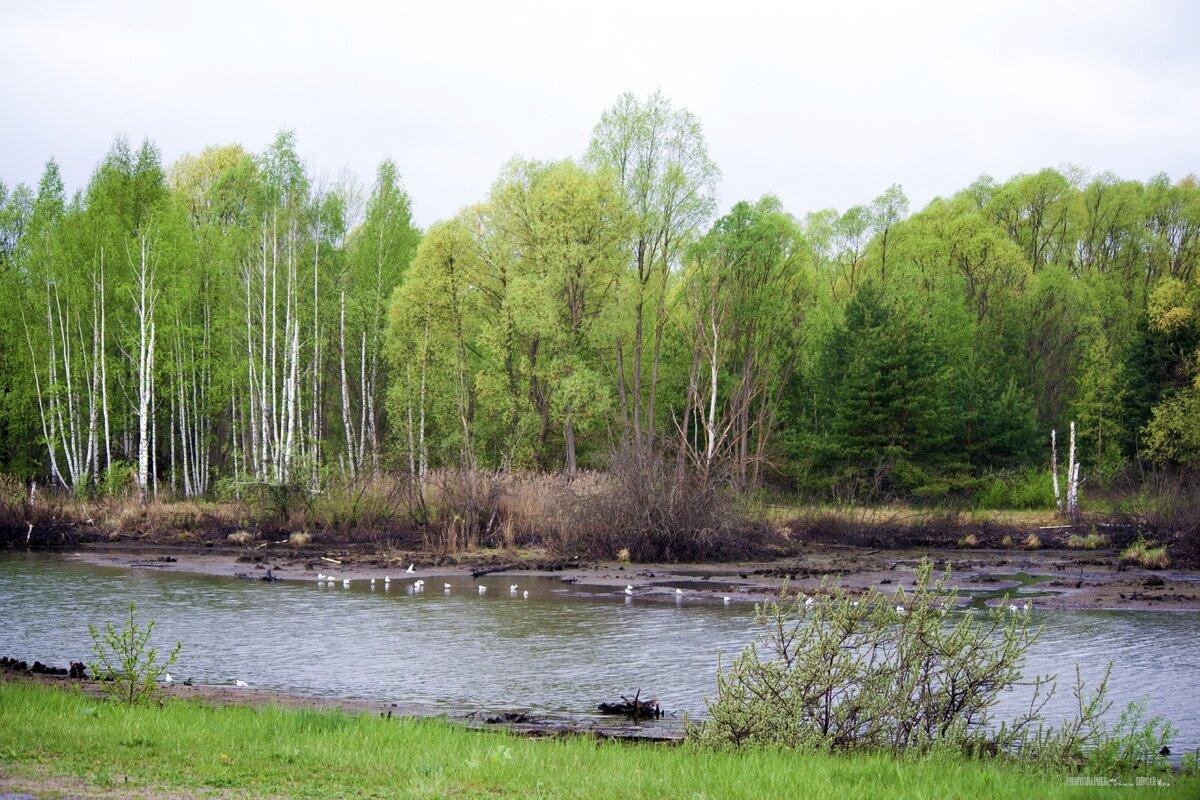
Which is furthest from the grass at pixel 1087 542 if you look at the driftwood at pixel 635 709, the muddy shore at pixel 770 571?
the driftwood at pixel 635 709

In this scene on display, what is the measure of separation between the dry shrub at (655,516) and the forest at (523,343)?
19.3ft

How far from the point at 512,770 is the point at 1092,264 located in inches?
2588

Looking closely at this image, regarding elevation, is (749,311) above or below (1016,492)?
above

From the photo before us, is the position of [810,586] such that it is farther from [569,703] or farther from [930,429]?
[930,429]

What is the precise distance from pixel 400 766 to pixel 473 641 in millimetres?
10779

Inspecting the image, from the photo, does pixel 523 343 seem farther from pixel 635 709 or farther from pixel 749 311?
pixel 635 709

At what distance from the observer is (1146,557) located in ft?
99.8

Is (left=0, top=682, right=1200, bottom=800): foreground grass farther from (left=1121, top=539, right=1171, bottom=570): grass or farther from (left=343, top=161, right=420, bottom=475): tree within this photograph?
(left=343, top=161, right=420, bottom=475): tree

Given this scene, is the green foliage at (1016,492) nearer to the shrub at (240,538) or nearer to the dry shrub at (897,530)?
the dry shrub at (897,530)

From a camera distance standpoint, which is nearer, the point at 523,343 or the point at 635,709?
the point at 635,709

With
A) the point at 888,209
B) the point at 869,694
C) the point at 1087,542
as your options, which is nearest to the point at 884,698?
the point at 869,694

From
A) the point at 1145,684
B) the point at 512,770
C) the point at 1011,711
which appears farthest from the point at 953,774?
the point at 1145,684

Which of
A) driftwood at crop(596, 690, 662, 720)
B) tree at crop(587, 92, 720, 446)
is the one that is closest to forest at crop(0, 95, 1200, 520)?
tree at crop(587, 92, 720, 446)

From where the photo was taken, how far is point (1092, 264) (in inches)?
2606
